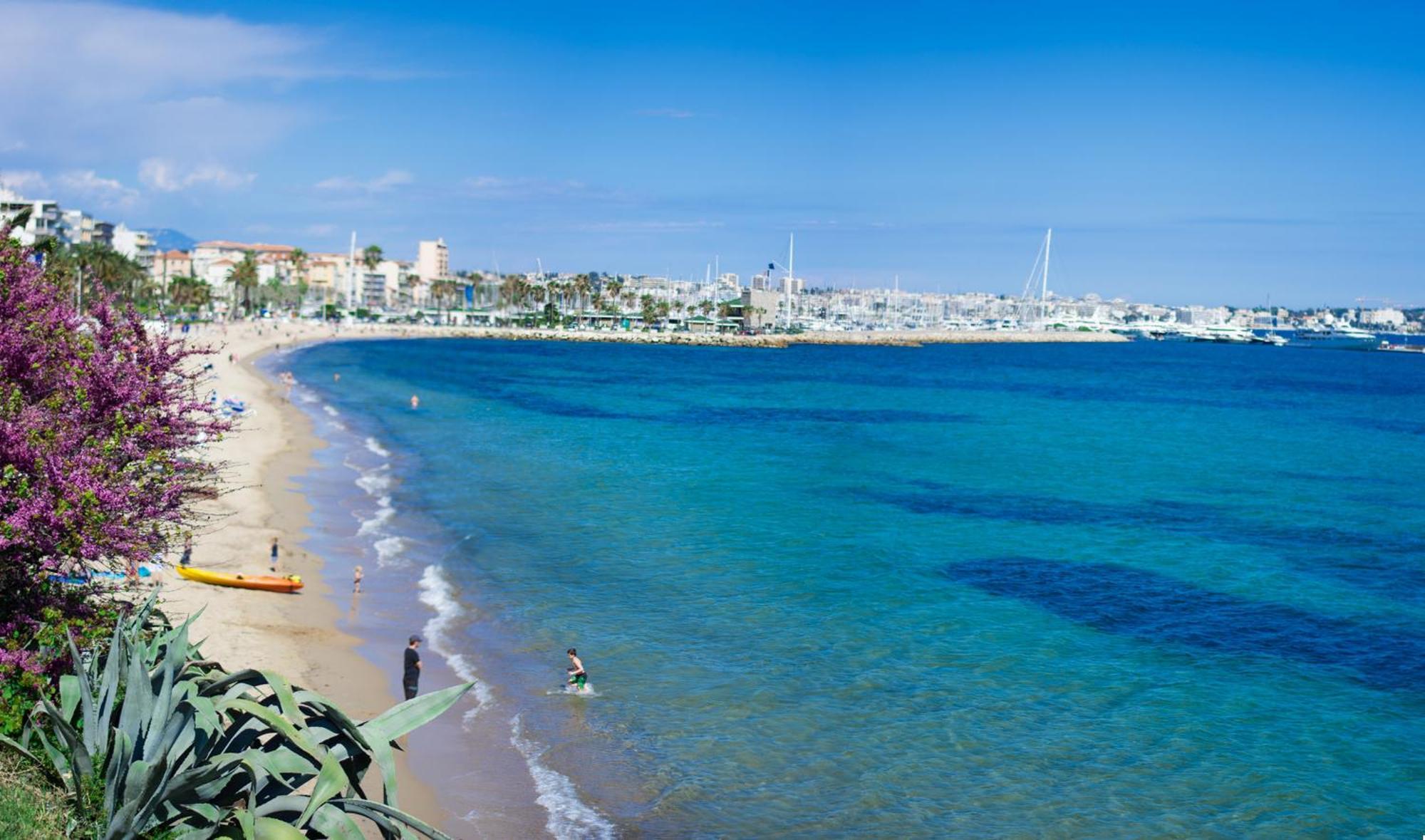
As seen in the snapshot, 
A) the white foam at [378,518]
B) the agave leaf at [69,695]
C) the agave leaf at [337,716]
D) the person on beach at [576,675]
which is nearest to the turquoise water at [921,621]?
the white foam at [378,518]

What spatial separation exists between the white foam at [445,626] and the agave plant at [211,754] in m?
8.00

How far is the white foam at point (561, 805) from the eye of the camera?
1474 cm

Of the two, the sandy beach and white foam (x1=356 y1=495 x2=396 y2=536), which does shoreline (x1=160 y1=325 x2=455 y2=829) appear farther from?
white foam (x1=356 y1=495 x2=396 y2=536)

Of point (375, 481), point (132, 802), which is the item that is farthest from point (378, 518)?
point (132, 802)

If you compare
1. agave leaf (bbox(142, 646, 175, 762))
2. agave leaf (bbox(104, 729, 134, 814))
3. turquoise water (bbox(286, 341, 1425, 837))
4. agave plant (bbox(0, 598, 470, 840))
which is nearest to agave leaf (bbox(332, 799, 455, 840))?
agave plant (bbox(0, 598, 470, 840))

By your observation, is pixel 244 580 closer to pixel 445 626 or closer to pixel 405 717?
pixel 445 626

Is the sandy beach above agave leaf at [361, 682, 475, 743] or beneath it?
beneath

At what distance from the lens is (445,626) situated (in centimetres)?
2384

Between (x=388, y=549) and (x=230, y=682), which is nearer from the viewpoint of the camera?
(x=230, y=682)

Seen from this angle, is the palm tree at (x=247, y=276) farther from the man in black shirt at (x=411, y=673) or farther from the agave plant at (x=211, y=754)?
the agave plant at (x=211, y=754)

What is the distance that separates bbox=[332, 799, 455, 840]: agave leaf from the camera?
875cm

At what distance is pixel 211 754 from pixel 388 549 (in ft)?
71.6

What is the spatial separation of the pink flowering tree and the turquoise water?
6.55 meters

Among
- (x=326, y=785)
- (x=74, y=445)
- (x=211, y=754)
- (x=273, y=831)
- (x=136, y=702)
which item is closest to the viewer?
(x=326, y=785)
